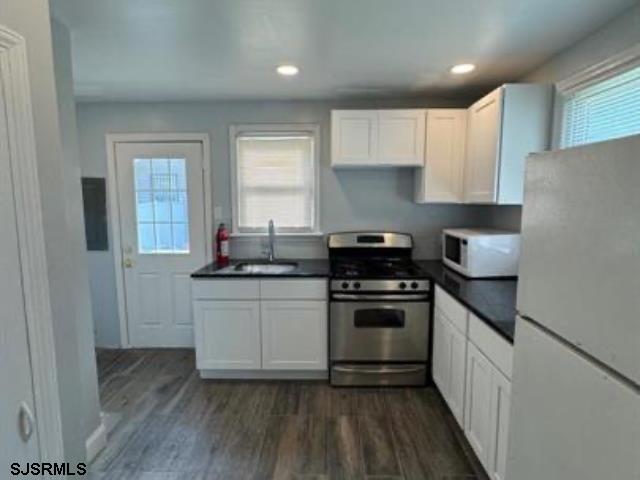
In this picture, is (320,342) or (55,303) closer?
(55,303)

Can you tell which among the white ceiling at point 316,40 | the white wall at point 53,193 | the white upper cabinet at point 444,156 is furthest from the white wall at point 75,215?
the white upper cabinet at point 444,156

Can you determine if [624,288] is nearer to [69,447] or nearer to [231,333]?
[69,447]

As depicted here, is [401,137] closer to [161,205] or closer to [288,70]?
[288,70]

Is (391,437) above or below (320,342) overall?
below

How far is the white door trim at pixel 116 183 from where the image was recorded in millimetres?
3424

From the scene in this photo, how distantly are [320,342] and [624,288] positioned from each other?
95.0 inches

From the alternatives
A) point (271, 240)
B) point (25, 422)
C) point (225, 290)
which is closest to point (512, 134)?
point (271, 240)

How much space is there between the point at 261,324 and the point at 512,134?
2.31m

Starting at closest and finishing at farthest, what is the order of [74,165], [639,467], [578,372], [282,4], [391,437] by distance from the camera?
[639,467] → [578,372] → [282,4] → [74,165] → [391,437]

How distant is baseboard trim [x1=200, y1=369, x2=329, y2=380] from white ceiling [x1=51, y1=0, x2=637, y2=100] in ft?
7.77

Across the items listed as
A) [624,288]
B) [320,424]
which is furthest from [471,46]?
[320,424]

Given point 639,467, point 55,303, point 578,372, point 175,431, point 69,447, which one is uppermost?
point 55,303

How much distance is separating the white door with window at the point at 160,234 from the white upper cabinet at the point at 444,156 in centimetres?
209

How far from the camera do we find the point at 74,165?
2018mm
